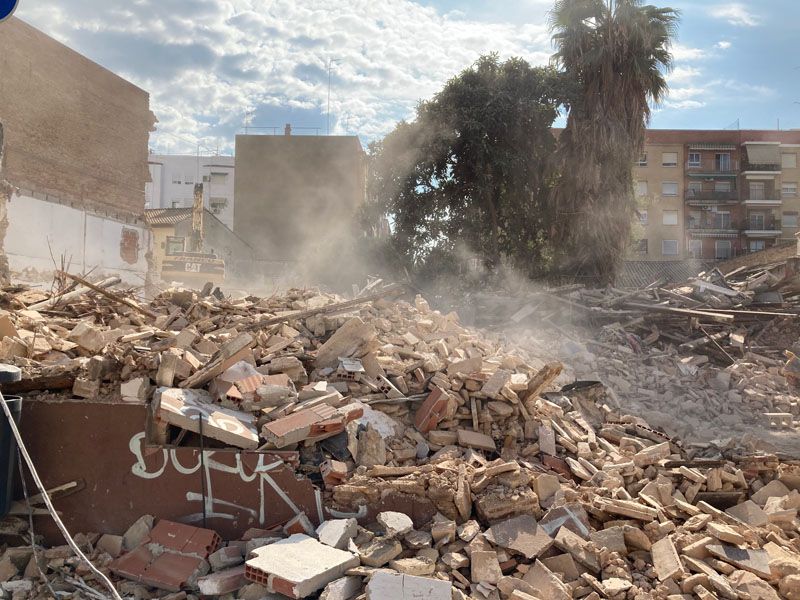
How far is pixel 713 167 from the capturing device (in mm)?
45625

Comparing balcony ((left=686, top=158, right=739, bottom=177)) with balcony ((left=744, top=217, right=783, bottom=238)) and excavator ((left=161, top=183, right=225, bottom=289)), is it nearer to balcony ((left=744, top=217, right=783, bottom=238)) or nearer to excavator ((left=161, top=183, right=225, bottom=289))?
balcony ((left=744, top=217, right=783, bottom=238))

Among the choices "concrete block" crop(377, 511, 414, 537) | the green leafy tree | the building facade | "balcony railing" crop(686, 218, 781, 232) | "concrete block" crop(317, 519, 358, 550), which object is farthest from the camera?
"balcony railing" crop(686, 218, 781, 232)

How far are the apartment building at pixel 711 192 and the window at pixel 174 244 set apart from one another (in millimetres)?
32002

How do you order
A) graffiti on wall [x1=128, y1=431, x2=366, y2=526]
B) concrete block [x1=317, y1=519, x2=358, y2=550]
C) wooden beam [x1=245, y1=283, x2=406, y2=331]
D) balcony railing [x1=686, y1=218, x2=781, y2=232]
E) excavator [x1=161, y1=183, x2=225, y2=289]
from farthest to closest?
1. balcony railing [x1=686, y1=218, x2=781, y2=232]
2. excavator [x1=161, y1=183, x2=225, y2=289]
3. wooden beam [x1=245, y1=283, x2=406, y2=331]
4. graffiti on wall [x1=128, y1=431, x2=366, y2=526]
5. concrete block [x1=317, y1=519, x2=358, y2=550]

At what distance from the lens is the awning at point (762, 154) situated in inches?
1784

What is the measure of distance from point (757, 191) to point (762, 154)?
2.70 m

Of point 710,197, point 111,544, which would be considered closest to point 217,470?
point 111,544

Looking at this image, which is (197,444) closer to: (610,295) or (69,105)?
(610,295)

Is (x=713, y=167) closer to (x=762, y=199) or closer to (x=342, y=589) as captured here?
(x=762, y=199)

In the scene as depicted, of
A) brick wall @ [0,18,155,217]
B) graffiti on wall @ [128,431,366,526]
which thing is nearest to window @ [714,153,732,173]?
brick wall @ [0,18,155,217]

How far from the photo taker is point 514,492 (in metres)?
4.89

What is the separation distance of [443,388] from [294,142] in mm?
34662

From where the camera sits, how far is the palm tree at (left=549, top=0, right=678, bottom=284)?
67.5 feet

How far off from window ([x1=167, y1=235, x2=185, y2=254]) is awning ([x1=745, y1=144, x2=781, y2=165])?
4016 centimetres
